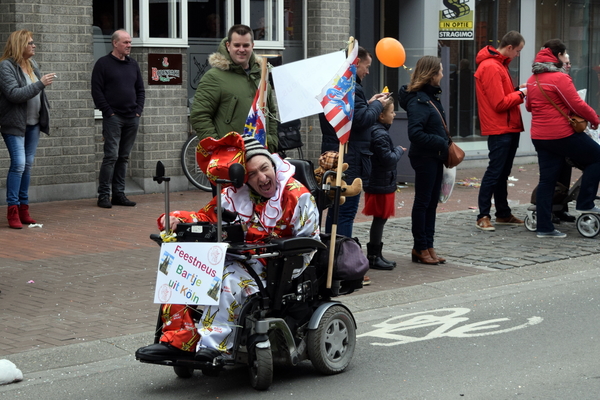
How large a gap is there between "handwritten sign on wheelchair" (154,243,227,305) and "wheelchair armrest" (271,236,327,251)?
0.33 metres

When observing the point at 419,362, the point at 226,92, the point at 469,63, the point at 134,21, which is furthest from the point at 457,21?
the point at 419,362

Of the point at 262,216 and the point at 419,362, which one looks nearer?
the point at 262,216

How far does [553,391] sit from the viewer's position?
5.21m

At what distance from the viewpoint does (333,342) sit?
552 centimetres

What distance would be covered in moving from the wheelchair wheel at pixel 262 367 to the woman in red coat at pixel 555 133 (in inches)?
236

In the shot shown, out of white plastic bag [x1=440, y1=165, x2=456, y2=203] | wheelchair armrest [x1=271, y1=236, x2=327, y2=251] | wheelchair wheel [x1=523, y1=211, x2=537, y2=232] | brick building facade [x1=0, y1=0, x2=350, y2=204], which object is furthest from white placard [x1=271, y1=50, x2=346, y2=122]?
brick building facade [x1=0, y1=0, x2=350, y2=204]

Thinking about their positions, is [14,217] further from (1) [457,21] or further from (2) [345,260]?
(1) [457,21]

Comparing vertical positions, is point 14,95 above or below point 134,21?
below

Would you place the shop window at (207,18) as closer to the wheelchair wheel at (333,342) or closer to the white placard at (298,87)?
the white placard at (298,87)

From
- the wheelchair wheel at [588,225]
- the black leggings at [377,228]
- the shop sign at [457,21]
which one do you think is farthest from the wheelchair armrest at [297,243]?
the shop sign at [457,21]

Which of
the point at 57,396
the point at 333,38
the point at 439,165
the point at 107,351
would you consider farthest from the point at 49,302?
the point at 333,38

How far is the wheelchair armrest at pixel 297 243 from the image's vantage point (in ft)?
16.5

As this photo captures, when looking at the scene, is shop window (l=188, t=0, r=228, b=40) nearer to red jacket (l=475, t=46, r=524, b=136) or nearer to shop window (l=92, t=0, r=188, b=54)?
shop window (l=92, t=0, r=188, b=54)

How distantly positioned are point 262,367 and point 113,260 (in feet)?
13.6
